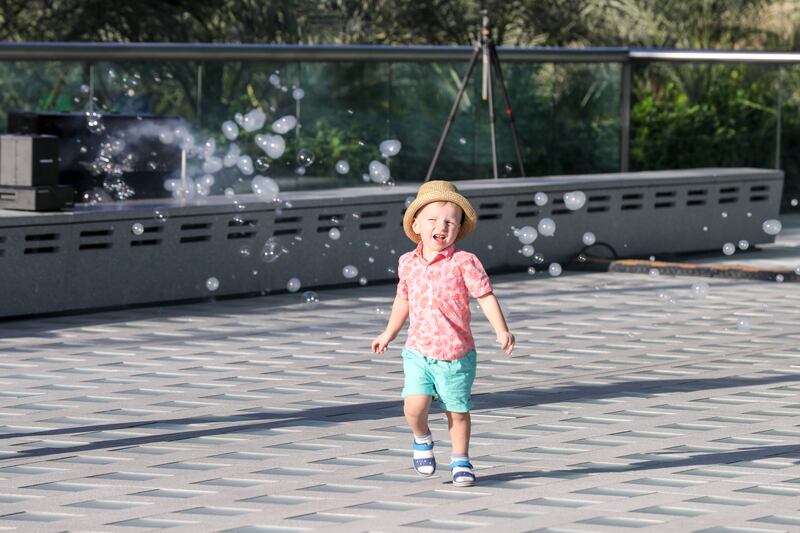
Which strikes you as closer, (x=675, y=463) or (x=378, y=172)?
(x=675, y=463)

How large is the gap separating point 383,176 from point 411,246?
3.45 meters

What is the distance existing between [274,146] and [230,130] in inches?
24.2

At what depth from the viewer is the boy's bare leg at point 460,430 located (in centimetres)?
662

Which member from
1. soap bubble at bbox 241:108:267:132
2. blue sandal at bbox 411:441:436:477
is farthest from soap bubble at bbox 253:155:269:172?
blue sandal at bbox 411:441:436:477

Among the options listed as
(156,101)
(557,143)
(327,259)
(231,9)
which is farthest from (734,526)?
(231,9)

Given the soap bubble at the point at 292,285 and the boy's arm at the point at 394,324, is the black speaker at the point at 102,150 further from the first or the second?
the boy's arm at the point at 394,324

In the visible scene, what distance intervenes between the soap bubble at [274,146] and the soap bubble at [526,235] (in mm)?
3149

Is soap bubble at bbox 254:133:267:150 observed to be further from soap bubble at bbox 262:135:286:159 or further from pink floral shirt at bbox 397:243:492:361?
pink floral shirt at bbox 397:243:492:361

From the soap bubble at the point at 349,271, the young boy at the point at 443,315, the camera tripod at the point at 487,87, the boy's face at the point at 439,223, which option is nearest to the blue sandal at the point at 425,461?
the young boy at the point at 443,315

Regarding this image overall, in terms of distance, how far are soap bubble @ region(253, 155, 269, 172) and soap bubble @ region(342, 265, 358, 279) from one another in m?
3.39

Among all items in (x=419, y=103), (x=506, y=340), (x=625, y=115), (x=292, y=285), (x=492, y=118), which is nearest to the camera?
(x=506, y=340)

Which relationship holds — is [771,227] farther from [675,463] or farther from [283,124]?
[675,463]

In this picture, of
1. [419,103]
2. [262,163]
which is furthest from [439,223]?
[419,103]

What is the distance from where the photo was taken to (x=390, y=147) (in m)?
17.4
